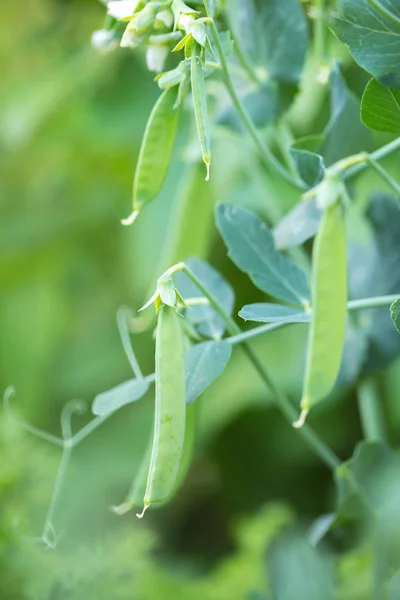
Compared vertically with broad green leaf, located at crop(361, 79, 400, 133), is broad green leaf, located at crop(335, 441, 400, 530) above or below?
below

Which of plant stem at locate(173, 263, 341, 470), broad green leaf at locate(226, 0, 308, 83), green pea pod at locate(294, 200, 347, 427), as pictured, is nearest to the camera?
green pea pod at locate(294, 200, 347, 427)

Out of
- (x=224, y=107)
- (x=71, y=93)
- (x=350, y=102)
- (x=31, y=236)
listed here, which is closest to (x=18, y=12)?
(x=71, y=93)

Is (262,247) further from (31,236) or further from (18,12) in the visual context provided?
(18,12)

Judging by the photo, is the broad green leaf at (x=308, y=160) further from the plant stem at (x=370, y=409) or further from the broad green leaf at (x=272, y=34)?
the plant stem at (x=370, y=409)

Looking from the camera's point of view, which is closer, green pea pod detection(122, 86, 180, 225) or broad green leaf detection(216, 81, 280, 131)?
green pea pod detection(122, 86, 180, 225)

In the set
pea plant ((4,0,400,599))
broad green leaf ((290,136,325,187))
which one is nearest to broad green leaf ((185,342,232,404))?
pea plant ((4,0,400,599))

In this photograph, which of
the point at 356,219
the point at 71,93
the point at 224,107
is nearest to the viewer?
the point at 224,107

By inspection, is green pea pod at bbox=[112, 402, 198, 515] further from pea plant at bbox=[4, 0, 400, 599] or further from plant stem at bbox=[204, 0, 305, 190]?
plant stem at bbox=[204, 0, 305, 190]
